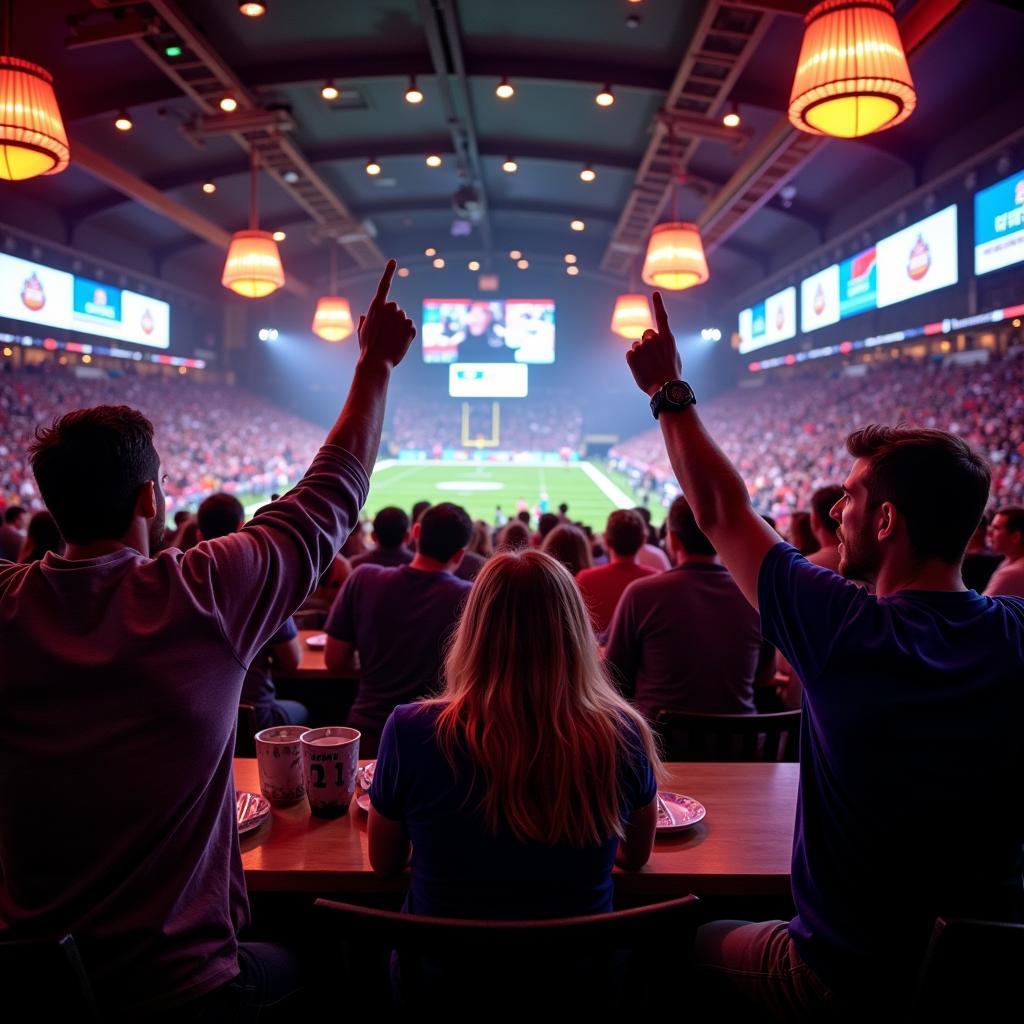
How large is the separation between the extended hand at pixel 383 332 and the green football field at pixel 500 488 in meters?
14.0

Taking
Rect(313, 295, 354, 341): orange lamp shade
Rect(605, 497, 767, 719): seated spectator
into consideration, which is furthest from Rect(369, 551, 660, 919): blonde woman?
Rect(313, 295, 354, 341): orange lamp shade

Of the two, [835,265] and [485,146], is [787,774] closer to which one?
[485,146]

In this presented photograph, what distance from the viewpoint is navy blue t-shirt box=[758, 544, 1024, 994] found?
121 cm

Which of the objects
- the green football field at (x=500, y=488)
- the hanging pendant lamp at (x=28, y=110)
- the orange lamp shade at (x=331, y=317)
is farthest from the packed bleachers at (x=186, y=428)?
the hanging pendant lamp at (x=28, y=110)

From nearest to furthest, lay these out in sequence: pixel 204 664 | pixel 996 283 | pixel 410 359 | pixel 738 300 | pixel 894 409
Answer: pixel 204 664
pixel 996 283
pixel 894 409
pixel 738 300
pixel 410 359

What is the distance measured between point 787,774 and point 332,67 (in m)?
7.92

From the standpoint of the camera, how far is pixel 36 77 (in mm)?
3748

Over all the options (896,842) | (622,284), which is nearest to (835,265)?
(622,284)

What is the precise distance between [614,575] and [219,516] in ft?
6.38

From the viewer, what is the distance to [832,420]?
17.3 m

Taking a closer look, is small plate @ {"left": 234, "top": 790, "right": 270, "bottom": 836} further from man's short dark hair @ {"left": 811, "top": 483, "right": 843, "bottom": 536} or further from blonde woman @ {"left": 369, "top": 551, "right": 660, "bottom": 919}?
man's short dark hair @ {"left": 811, "top": 483, "right": 843, "bottom": 536}

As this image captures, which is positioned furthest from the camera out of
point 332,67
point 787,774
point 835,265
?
point 835,265

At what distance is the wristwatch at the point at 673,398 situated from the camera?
1567 millimetres

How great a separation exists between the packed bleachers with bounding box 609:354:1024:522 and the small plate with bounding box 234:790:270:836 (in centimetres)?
1025
